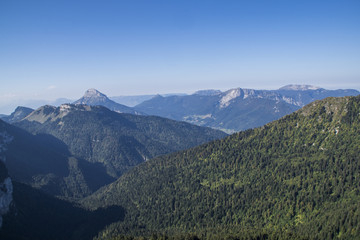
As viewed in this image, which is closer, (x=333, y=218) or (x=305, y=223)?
(x=333, y=218)

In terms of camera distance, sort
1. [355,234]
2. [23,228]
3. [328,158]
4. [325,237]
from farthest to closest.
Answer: [328,158] < [23,228] < [325,237] < [355,234]

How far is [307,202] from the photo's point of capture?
17275cm

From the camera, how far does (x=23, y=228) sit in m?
186

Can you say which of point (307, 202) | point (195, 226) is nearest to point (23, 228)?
point (195, 226)

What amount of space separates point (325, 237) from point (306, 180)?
5400 centimetres

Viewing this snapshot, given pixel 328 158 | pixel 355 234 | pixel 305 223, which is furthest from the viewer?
pixel 328 158

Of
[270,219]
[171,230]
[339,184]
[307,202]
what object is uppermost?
[339,184]

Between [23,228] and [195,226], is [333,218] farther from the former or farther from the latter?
[23,228]

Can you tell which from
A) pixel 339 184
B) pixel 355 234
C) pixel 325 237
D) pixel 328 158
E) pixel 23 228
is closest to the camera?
pixel 355 234

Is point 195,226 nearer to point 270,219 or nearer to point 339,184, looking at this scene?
point 270,219

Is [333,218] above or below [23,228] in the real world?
above

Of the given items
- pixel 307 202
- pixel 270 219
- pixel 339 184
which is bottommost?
pixel 270 219

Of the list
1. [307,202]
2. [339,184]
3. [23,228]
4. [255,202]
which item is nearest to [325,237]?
[307,202]

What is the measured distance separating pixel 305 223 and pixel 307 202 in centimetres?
1685
